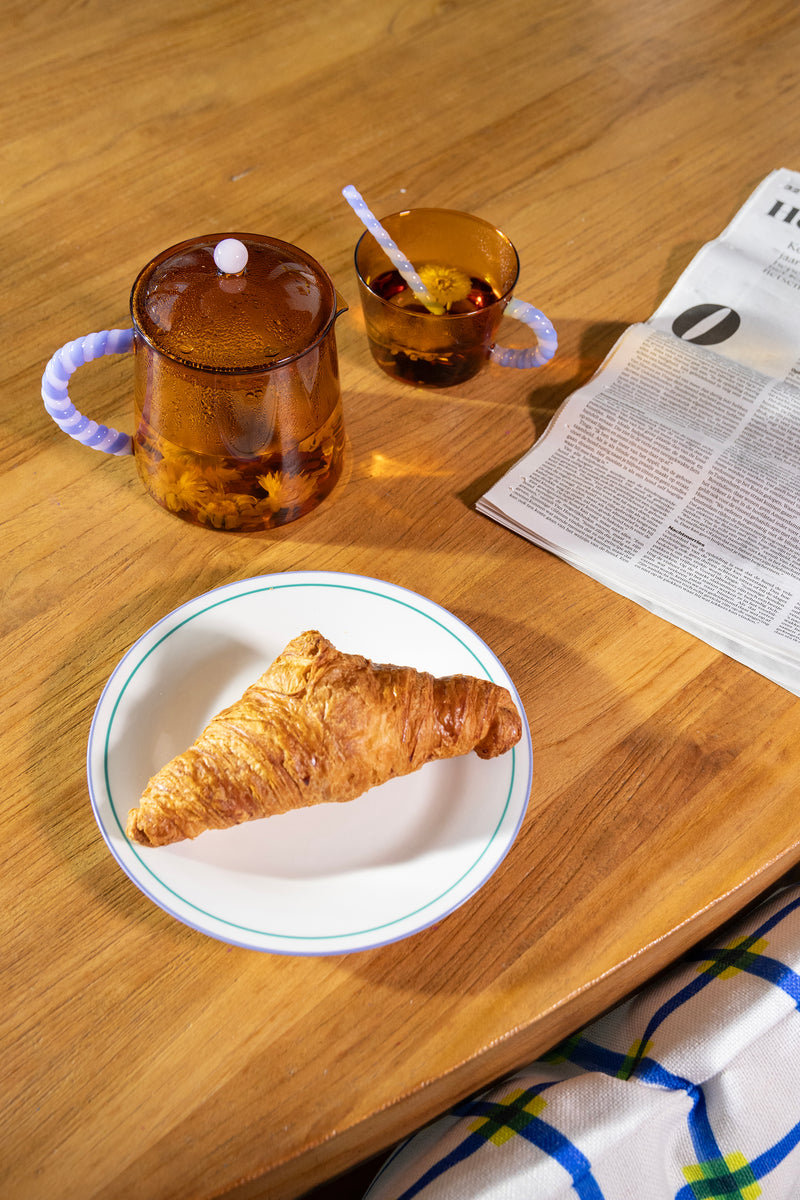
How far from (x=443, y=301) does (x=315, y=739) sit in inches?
15.5

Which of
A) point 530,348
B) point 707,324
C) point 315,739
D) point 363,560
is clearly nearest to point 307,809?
point 315,739

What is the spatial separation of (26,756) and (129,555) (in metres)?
0.16

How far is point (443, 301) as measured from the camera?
76cm

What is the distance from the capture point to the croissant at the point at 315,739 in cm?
52

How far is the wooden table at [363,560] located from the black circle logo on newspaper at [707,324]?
43mm

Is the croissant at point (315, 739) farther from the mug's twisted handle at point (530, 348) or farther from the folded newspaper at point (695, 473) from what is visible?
the mug's twisted handle at point (530, 348)

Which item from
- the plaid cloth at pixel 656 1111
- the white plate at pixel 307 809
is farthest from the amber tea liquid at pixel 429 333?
the plaid cloth at pixel 656 1111

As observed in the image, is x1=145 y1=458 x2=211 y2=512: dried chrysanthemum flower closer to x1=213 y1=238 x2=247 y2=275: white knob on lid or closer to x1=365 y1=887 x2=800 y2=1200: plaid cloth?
x1=213 y1=238 x2=247 y2=275: white knob on lid

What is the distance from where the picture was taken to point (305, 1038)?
51cm

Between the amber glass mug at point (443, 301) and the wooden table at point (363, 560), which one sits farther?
the amber glass mug at point (443, 301)

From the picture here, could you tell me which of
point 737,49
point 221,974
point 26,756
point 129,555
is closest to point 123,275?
point 129,555

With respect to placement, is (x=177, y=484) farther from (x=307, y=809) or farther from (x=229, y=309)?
(x=307, y=809)

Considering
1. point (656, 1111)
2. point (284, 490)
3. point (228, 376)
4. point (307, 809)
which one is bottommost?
point (656, 1111)

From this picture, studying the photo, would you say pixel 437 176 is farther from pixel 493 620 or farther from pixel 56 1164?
pixel 56 1164
